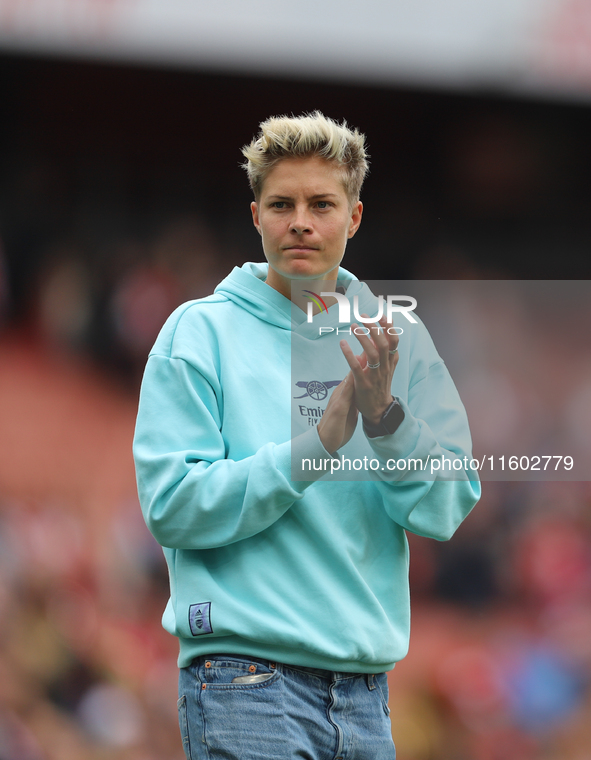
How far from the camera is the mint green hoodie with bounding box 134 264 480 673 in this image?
134cm

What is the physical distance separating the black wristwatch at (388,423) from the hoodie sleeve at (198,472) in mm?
107

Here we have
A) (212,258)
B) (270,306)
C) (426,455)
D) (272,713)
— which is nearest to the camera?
(272,713)

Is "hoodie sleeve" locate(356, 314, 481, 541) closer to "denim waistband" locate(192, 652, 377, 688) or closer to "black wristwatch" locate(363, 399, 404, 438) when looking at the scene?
"black wristwatch" locate(363, 399, 404, 438)

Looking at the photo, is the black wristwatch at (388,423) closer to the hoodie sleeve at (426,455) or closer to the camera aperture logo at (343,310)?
the hoodie sleeve at (426,455)

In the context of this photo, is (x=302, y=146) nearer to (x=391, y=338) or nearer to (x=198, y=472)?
(x=391, y=338)

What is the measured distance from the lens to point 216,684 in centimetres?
134

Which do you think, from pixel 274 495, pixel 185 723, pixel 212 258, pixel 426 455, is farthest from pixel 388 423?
pixel 212 258

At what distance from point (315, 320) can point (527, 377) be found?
203 centimetres

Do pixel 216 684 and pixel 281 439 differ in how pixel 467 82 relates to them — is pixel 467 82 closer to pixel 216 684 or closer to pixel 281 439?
pixel 281 439

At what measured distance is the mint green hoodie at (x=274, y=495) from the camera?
4.40 ft

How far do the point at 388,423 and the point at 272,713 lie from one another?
0.47 metres

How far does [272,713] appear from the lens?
1312mm

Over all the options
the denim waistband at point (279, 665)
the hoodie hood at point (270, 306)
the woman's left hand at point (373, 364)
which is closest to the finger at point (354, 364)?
the woman's left hand at point (373, 364)

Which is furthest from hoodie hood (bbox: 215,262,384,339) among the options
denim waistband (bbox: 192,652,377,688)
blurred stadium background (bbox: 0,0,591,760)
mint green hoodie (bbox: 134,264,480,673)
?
blurred stadium background (bbox: 0,0,591,760)
